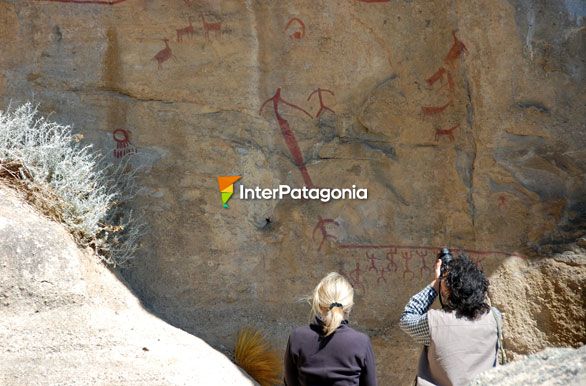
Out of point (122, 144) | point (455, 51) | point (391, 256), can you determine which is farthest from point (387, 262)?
point (122, 144)

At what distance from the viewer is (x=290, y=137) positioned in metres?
5.57

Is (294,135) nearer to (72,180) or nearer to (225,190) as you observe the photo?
(225,190)

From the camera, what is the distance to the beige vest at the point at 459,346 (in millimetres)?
2936

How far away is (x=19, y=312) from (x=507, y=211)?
2.99 metres

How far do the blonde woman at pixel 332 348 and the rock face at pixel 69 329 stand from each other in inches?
46.6

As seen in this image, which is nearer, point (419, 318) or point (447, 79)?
point (419, 318)

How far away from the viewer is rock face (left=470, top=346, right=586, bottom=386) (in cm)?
208

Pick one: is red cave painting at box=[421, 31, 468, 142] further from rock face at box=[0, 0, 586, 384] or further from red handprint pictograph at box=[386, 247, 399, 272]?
red handprint pictograph at box=[386, 247, 399, 272]

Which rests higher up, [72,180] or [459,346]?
[72,180]

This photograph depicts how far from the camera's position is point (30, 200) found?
473cm

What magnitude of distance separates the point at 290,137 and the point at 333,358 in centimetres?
279

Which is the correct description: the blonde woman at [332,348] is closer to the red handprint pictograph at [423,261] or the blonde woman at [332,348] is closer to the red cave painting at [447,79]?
the red handprint pictograph at [423,261]

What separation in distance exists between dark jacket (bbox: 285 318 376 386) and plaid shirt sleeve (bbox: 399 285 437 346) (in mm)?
170

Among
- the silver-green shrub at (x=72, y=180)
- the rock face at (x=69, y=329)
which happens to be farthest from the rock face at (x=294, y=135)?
the rock face at (x=69, y=329)
